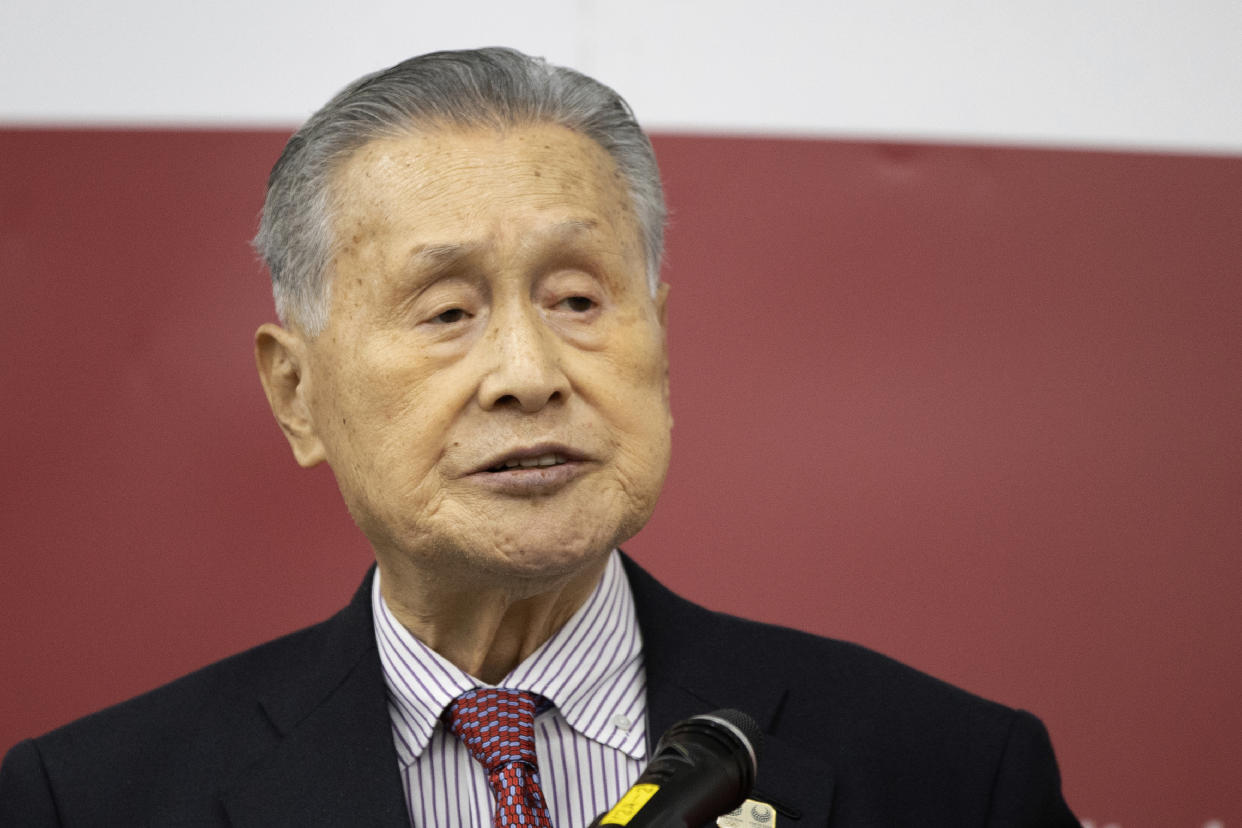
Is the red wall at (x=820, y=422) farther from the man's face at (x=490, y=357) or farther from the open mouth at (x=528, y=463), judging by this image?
the open mouth at (x=528, y=463)

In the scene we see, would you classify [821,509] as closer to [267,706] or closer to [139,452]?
[267,706]

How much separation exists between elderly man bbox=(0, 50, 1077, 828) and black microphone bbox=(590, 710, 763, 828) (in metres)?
0.39

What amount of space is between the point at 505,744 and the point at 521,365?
1.33ft

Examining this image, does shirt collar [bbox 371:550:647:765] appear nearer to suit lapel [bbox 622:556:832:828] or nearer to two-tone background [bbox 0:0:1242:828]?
suit lapel [bbox 622:556:832:828]

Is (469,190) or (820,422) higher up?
(469,190)

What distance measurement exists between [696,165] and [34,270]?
1063 millimetres

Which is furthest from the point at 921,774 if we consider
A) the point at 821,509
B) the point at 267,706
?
the point at 267,706

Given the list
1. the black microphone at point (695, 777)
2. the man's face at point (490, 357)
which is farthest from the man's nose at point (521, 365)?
the black microphone at point (695, 777)

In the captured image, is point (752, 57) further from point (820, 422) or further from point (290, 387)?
point (290, 387)

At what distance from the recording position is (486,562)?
4.55 ft

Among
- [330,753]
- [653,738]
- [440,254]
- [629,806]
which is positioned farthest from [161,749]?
[629,806]

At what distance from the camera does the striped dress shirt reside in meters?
1.48

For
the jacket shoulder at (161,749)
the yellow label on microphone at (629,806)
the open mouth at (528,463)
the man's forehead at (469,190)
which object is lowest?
the jacket shoulder at (161,749)

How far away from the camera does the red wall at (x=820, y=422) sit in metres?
2.11
